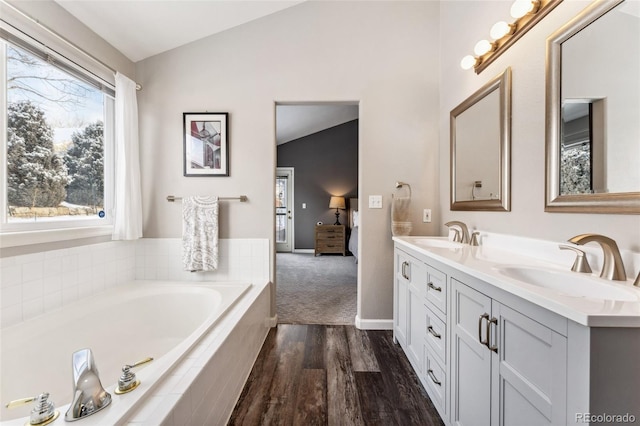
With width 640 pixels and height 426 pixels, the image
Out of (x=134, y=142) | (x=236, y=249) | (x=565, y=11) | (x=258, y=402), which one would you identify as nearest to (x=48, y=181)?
(x=134, y=142)

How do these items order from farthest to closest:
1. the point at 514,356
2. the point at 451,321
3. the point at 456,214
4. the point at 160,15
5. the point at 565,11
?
the point at 456,214
the point at 160,15
the point at 451,321
the point at 565,11
the point at 514,356

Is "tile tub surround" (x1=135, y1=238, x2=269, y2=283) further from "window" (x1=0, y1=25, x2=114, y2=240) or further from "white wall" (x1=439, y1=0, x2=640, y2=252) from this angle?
"white wall" (x1=439, y1=0, x2=640, y2=252)

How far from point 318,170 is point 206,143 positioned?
4.28m

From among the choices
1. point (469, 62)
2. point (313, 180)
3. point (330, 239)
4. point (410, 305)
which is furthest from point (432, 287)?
point (313, 180)

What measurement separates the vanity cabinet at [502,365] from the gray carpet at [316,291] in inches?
57.3

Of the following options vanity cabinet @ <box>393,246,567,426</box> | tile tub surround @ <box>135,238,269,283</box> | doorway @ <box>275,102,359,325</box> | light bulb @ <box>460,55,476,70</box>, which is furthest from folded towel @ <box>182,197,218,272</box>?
doorway @ <box>275,102,359,325</box>

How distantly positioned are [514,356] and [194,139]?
254 cm

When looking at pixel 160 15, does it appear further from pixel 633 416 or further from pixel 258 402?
pixel 633 416

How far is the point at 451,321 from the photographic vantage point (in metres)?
1.25

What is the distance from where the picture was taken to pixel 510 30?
4.77 ft

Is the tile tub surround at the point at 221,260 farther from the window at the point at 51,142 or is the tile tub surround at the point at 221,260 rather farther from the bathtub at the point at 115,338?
the window at the point at 51,142

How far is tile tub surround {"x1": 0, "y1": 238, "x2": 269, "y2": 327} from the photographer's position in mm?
1396

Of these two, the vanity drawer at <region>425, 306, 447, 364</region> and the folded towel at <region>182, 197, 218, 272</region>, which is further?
the folded towel at <region>182, 197, 218, 272</region>

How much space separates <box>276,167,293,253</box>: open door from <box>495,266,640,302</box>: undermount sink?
5.63 m
